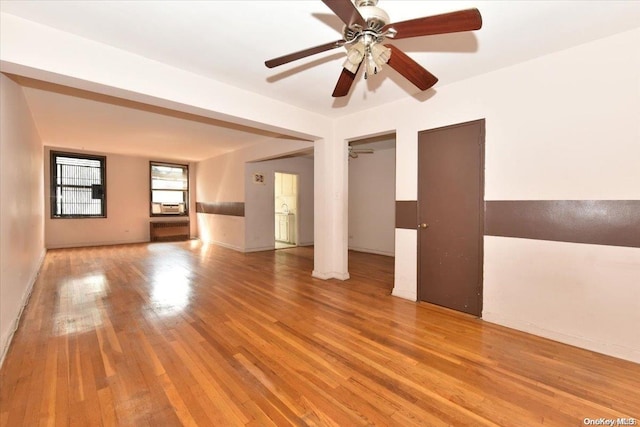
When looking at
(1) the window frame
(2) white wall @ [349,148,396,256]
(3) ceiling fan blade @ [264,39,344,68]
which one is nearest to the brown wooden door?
(3) ceiling fan blade @ [264,39,344,68]

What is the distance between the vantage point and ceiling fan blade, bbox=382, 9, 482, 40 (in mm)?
1434

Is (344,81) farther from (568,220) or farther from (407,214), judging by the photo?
(568,220)

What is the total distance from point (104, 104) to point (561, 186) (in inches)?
222

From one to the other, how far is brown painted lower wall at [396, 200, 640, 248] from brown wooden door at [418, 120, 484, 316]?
0.64 ft

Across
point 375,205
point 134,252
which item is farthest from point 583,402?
point 134,252

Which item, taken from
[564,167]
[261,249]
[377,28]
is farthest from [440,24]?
[261,249]

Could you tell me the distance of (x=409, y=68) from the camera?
2.03 meters

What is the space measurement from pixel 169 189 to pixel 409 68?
9.15m

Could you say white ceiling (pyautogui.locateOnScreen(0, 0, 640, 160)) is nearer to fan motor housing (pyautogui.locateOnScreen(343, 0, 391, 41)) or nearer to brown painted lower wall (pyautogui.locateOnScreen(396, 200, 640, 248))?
fan motor housing (pyautogui.locateOnScreen(343, 0, 391, 41))

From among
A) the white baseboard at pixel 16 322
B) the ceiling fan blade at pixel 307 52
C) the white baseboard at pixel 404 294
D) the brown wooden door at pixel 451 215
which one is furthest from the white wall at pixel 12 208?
the brown wooden door at pixel 451 215

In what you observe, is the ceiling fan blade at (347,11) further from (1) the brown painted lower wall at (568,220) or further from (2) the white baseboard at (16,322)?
(2) the white baseboard at (16,322)

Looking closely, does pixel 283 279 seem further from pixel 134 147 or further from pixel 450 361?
pixel 134 147

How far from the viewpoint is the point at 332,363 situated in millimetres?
2176

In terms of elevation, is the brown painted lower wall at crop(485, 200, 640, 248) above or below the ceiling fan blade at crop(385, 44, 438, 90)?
below
